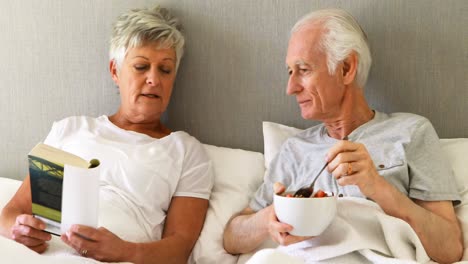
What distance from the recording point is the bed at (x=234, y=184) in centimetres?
187

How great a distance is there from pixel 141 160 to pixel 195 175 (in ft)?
0.58

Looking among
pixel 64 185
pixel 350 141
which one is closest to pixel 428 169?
pixel 350 141

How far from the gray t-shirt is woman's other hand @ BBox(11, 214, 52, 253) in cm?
62

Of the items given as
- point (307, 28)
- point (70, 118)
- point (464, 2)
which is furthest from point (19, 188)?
point (464, 2)

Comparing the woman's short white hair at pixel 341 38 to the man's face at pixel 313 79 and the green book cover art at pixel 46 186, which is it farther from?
the green book cover art at pixel 46 186

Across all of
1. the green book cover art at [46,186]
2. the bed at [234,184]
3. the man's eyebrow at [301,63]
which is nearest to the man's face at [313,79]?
the man's eyebrow at [301,63]

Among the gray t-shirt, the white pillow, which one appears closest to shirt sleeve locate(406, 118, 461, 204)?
the gray t-shirt

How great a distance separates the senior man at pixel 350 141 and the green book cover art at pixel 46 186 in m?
0.54

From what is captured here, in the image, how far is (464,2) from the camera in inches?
79.7

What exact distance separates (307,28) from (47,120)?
1.05 m

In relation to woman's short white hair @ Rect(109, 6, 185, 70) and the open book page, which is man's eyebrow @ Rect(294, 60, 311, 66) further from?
the open book page

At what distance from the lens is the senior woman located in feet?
6.14

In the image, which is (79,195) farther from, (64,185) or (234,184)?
(234,184)

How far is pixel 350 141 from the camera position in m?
1.73
